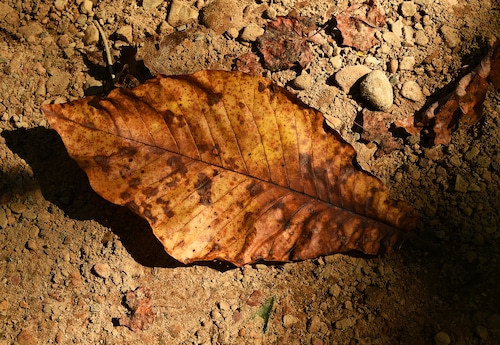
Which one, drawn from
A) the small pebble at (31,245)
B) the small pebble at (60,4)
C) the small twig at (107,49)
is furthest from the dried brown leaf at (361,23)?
the small pebble at (31,245)

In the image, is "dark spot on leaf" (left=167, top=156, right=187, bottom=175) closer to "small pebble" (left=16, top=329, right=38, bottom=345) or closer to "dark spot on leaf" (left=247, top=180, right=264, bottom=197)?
"dark spot on leaf" (left=247, top=180, right=264, bottom=197)

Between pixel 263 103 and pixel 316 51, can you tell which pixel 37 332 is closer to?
pixel 263 103

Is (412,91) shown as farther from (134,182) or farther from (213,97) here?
(134,182)

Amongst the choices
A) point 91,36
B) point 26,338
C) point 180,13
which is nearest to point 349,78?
point 180,13

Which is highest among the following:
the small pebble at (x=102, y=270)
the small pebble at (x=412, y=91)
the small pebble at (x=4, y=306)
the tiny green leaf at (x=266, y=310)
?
the small pebble at (x=412, y=91)

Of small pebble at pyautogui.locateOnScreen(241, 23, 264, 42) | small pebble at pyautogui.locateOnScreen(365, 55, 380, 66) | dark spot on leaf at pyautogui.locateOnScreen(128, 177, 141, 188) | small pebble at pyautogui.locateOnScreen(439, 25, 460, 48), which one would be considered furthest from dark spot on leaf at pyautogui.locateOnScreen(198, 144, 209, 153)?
small pebble at pyautogui.locateOnScreen(439, 25, 460, 48)

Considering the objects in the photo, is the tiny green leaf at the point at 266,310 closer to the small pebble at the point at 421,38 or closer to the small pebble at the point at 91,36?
the small pebble at the point at 421,38

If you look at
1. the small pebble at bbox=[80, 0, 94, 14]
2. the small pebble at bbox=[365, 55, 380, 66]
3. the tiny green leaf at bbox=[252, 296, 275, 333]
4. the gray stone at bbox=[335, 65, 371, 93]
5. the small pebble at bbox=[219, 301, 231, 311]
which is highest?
the small pebble at bbox=[365, 55, 380, 66]
